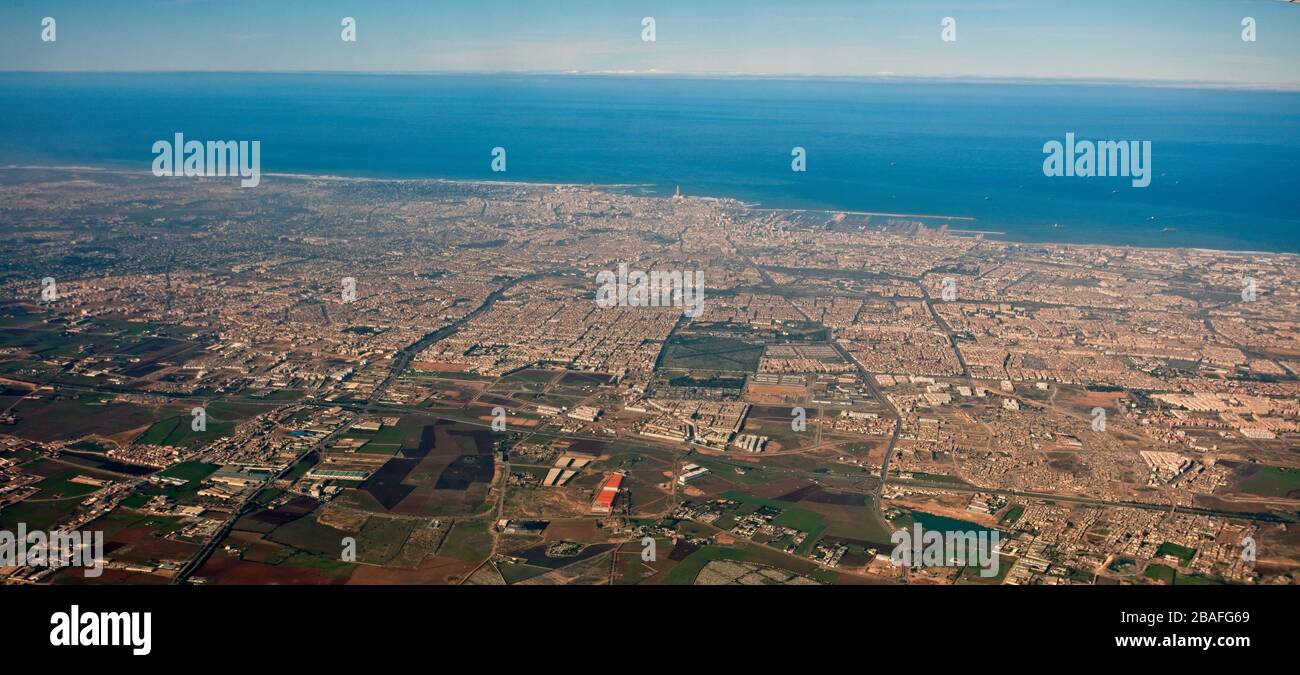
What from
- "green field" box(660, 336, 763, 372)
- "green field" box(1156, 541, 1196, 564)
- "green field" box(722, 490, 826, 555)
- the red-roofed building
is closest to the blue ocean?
"green field" box(660, 336, 763, 372)

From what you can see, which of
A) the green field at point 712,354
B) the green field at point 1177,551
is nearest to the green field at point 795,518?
the green field at point 1177,551

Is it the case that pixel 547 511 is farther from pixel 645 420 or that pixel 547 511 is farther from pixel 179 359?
pixel 179 359

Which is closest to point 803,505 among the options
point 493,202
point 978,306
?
point 978,306

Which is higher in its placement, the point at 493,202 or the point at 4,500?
the point at 493,202

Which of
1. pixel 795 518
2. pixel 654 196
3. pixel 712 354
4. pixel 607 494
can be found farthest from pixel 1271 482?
pixel 654 196

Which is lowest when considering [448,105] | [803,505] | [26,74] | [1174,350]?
[803,505]

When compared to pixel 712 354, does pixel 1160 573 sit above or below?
below

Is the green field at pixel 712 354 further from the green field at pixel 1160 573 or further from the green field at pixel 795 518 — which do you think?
the green field at pixel 1160 573

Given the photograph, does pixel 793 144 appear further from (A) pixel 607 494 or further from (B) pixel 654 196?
(A) pixel 607 494

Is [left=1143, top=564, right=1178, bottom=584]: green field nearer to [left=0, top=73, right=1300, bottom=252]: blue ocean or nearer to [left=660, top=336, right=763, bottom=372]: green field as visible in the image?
[left=660, top=336, right=763, bottom=372]: green field
